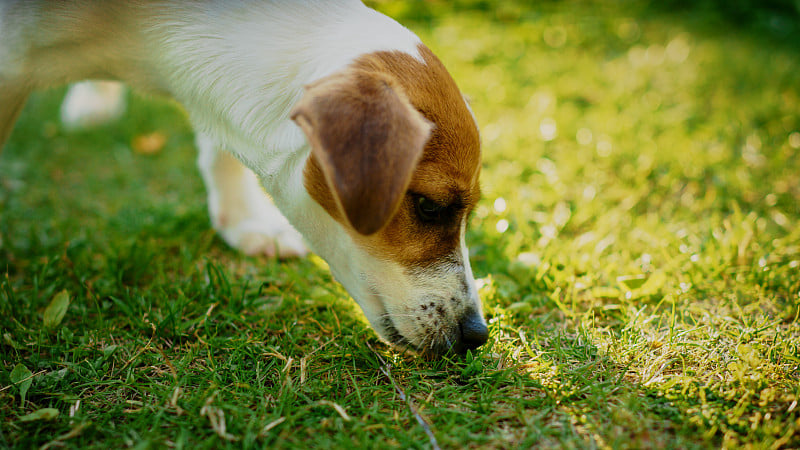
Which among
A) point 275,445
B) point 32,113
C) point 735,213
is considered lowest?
point 32,113

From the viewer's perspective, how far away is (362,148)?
1.60 metres

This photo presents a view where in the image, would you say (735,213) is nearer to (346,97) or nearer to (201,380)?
(346,97)

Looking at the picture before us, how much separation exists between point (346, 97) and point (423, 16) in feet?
18.6

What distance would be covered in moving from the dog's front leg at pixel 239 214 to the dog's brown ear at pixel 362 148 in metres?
1.32

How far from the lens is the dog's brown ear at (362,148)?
159 centimetres

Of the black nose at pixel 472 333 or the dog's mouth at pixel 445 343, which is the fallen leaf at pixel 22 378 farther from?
the black nose at pixel 472 333

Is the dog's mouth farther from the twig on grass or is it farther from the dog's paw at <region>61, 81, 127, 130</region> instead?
the dog's paw at <region>61, 81, 127, 130</region>

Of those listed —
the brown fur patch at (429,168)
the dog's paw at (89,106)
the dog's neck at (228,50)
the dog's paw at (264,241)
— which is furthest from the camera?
the dog's paw at (89,106)

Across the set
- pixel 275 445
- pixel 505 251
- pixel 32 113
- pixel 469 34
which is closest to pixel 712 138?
pixel 505 251

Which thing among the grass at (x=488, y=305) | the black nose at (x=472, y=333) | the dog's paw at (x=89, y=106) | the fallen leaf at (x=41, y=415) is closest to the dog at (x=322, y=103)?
the black nose at (x=472, y=333)

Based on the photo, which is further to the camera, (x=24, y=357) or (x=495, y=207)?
(x=495, y=207)

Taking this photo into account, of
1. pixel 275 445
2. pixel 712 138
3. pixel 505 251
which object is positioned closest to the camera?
pixel 275 445

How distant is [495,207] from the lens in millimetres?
3230

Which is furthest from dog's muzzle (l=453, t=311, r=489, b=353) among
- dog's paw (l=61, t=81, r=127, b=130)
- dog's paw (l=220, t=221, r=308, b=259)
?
dog's paw (l=61, t=81, r=127, b=130)
